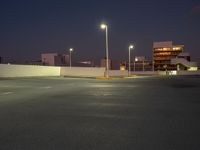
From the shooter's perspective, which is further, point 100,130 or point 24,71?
point 24,71

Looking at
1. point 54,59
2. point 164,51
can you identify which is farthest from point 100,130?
point 164,51

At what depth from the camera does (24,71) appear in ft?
152

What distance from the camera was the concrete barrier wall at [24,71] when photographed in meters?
42.1

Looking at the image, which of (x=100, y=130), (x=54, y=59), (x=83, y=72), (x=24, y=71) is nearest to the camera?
(x=100, y=130)

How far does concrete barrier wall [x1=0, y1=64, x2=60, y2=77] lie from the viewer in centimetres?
4207

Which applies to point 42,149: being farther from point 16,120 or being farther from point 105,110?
point 105,110

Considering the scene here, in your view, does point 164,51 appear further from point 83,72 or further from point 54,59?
point 83,72

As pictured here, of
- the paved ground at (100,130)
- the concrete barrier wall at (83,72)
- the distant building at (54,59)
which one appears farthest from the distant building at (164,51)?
the paved ground at (100,130)

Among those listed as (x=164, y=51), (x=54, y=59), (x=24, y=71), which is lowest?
(x=24, y=71)

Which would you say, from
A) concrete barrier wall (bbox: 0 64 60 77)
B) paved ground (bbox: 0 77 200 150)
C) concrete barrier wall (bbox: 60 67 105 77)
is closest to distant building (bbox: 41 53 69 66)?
concrete barrier wall (bbox: 60 67 105 77)

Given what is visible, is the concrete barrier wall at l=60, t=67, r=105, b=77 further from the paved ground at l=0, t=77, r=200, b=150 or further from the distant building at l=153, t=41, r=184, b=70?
the distant building at l=153, t=41, r=184, b=70

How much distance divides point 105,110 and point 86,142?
4082 mm

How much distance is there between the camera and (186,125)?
6.59 m

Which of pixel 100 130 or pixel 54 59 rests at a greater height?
pixel 54 59
